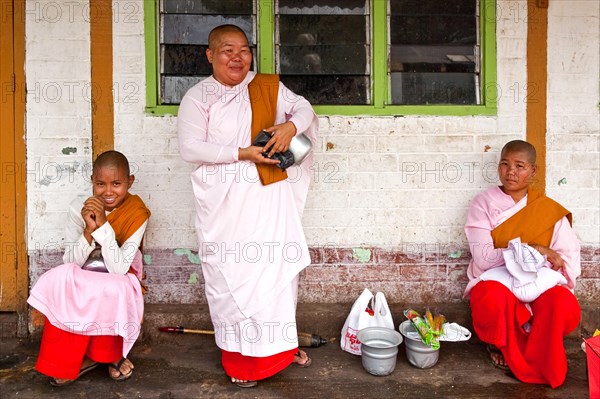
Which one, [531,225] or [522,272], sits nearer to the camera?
[522,272]

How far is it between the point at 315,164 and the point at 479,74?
53.6 inches

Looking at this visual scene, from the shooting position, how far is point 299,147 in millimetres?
3471

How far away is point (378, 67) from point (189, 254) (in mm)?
1884

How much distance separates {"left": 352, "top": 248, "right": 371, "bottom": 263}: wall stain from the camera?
166 inches

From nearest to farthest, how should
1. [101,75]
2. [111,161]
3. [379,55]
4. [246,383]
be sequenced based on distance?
[246,383], [111,161], [101,75], [379,55]

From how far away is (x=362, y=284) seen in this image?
4227 mm

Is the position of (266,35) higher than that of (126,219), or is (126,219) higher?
(266,35)

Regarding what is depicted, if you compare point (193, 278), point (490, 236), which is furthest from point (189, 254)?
point (490, 236)

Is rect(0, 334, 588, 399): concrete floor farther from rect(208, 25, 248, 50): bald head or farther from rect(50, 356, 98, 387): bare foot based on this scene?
rect(208, 25, 248, 50): bald head

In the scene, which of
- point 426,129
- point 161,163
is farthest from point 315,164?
point 161,163

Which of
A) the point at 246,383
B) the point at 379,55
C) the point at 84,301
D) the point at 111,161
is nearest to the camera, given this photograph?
the point at 84,301

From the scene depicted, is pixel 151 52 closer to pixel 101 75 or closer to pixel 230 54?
pixel 101 75

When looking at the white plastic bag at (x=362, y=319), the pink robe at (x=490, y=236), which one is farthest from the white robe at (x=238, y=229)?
the pink robe at (x=490, y=236)

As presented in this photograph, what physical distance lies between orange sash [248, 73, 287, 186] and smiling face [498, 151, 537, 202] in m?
1.47
